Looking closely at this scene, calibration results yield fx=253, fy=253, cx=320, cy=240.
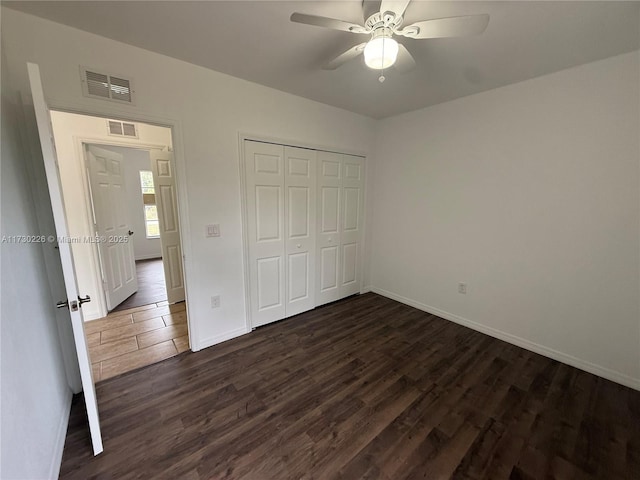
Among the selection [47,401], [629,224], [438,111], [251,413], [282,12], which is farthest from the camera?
[438,111]

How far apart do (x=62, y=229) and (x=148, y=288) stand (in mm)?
3340

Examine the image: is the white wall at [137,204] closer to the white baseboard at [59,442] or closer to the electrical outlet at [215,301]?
the electrical outlet at [215,301]

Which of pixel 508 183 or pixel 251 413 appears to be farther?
pixel 508 183

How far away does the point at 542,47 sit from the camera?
180 centimetres

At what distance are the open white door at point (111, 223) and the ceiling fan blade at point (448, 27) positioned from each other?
3483 millimetres

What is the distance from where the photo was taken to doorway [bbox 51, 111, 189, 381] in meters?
2.54

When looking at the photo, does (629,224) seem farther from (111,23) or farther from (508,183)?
(111,23)

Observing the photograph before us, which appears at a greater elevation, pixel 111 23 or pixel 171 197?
pixel 111 23

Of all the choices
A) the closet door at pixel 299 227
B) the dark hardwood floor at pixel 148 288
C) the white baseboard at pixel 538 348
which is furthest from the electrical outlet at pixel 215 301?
the white baseboard at pixel 538 348

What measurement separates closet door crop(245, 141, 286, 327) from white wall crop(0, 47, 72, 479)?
58.4 inches

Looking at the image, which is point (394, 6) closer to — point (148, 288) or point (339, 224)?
point (339, 224)

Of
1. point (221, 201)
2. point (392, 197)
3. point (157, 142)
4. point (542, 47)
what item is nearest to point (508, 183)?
point (542, 47)

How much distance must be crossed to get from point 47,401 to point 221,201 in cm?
172

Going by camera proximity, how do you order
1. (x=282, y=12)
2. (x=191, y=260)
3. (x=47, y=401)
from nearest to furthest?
1. (x=47, y=401)
2. (x=282, y=12)
3. (x=191, y=260)
